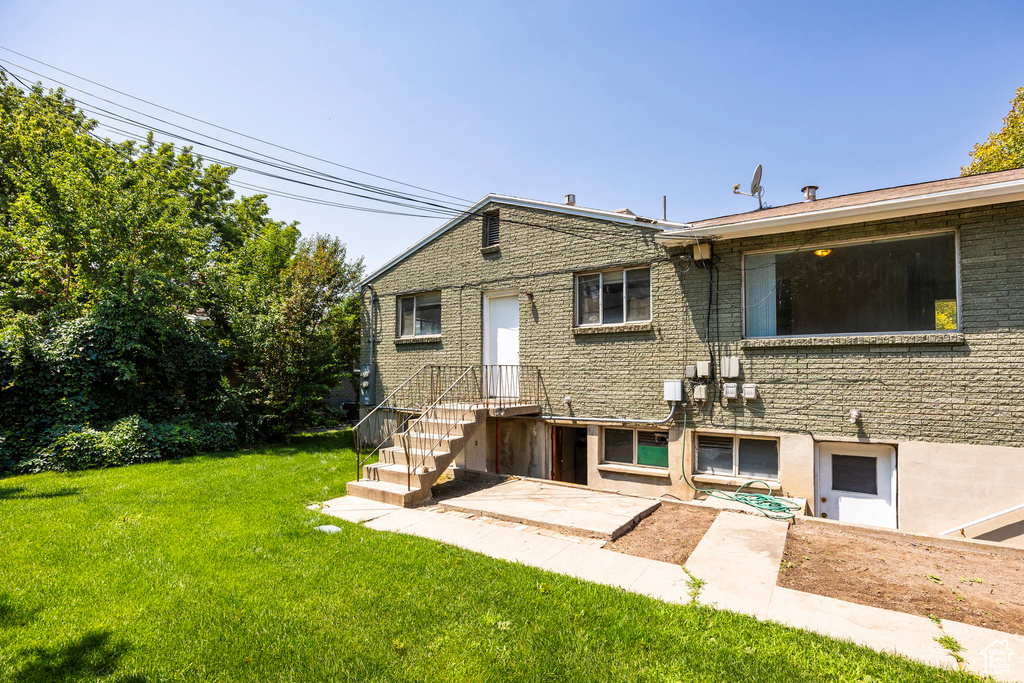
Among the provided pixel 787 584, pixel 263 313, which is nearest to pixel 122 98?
pixel 263 313

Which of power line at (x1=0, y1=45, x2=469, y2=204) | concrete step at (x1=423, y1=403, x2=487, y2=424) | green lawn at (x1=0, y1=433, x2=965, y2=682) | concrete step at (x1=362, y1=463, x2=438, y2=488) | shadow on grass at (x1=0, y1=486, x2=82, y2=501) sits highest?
power line at (x1=0, y1=45, x2=469, y2=204)

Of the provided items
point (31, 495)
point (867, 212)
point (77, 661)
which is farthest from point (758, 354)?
point (31, 495)

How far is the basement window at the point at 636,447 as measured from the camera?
8.70 m

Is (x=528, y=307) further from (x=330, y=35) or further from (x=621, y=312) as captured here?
(x=330, y=35)

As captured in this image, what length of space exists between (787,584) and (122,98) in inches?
458

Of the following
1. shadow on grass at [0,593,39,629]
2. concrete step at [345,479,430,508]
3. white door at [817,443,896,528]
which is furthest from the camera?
concrete step at [345,479,430,508]

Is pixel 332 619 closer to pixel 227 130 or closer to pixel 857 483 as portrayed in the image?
pixel 857 483

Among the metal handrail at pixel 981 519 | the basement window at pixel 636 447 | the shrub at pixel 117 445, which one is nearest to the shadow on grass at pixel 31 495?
the shrub at pixel 117 445

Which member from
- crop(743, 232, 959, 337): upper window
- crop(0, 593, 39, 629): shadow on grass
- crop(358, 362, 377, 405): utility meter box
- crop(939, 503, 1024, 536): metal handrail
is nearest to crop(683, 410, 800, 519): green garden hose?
crop(939, 503, 1024, 536): metal handrail

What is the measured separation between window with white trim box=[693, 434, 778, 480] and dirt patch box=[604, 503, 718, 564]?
1.36m

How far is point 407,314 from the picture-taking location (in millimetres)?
12570

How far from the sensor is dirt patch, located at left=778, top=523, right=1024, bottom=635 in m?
4.09

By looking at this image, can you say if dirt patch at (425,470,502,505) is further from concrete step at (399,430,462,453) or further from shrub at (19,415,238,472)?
shrub at (19,415,238,472)

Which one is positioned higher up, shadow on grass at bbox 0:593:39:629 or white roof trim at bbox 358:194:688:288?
white roof trim at bbox 358:194:688:288
